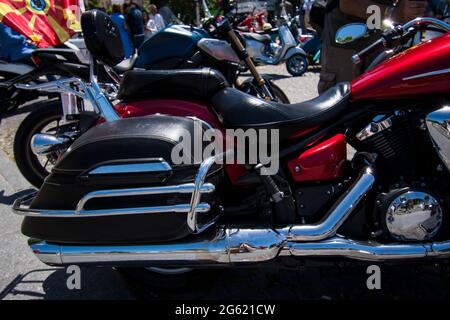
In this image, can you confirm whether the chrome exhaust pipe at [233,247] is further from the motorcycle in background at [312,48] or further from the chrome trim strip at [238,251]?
the motorcycle in background at [312,48]

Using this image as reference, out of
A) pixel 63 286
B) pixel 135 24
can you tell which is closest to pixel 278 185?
pixel 63 286

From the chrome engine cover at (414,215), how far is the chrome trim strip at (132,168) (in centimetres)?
88

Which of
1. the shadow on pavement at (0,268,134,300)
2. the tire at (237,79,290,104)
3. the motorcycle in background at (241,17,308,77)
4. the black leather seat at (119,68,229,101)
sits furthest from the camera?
the motorcycle in background at (241,17,308,77)

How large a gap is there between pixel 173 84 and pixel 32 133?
1.70 meters

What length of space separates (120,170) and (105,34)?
3.69 feet

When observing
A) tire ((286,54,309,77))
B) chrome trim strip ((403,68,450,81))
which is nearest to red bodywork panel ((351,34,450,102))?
chrome trim strip ((403,68,450,81))

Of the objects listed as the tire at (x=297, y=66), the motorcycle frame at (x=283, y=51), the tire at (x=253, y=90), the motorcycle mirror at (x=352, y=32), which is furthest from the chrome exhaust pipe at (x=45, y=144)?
the tire at (x=297, y=66)

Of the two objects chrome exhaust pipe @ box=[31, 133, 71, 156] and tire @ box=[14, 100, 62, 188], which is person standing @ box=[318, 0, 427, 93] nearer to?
chrome exhaust pipe @ box=[31, 133, 71, 156]

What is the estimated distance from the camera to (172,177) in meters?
1.61

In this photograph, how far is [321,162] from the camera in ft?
5.76

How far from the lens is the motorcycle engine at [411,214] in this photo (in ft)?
5.48

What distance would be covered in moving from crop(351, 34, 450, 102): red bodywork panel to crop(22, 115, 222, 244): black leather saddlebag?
718 millimetres

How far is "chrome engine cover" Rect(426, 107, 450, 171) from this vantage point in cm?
160
